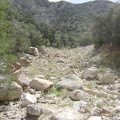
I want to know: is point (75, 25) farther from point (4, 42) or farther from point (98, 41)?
point (4, 42)

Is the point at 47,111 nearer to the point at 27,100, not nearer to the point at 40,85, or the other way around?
the point at 27,100

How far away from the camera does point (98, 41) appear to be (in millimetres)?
16172

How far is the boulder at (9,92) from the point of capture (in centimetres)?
598

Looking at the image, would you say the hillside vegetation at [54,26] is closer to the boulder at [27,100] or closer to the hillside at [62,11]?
the hillside at [62,11]

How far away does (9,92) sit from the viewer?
19.6 ft

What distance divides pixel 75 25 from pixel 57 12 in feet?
46.0

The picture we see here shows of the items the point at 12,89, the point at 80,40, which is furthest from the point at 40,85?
the point at 80,40

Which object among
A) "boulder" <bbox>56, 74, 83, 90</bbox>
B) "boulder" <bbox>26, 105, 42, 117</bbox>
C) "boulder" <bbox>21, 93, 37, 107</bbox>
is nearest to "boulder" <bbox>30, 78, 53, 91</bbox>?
"boulder" <bbox>56, 74, 83, 90</bbox>

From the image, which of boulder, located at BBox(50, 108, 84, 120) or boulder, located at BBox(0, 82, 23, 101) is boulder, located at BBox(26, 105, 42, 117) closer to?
boulder, located at BBox(50, 108, 84, 120)

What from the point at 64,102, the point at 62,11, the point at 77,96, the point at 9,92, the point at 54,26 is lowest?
the point at 64,102

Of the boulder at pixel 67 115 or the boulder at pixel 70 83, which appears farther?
the boulder at pixel 70 83

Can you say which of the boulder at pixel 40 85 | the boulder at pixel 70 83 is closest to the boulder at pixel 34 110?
the boulder at pixel 40 85

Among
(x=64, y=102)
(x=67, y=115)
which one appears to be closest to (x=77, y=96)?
(x=64, y=102)

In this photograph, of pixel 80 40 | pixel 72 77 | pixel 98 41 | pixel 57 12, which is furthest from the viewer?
pixel 57 12
